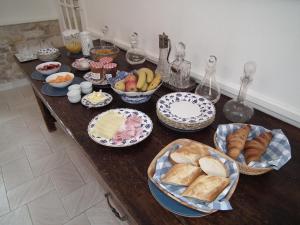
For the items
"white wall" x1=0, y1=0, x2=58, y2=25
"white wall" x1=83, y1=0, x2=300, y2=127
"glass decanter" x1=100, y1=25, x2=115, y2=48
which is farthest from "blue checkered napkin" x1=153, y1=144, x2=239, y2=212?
"white wall" x1=0, y1=0, x2=58, y2=25

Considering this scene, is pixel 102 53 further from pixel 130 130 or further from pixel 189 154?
pixel 189 154

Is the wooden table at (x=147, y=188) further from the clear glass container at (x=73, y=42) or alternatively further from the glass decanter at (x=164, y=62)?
the clear glass container at (x=73, y=42)

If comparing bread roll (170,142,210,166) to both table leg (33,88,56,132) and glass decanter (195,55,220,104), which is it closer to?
glass decanter (195,55,220,104)

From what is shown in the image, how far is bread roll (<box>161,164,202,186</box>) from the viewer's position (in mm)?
521

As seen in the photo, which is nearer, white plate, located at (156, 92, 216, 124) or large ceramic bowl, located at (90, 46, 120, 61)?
white plate, located at (156, 92, 216, 124)

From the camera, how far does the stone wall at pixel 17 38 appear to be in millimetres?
2205

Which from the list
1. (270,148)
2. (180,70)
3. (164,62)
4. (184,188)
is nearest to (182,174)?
(184,188)

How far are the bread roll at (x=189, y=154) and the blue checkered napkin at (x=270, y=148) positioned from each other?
56 mm

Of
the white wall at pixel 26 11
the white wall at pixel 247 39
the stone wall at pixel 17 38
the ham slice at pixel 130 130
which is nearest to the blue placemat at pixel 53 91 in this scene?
the ham slice at pixel 130 130

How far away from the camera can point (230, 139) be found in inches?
24.6

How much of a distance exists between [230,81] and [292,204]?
1.73 feet

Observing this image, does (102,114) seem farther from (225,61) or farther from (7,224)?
(7,224)

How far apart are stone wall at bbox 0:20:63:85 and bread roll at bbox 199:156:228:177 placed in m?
2.33

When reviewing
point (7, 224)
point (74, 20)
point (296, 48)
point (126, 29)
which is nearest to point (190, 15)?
point (296, 48)
